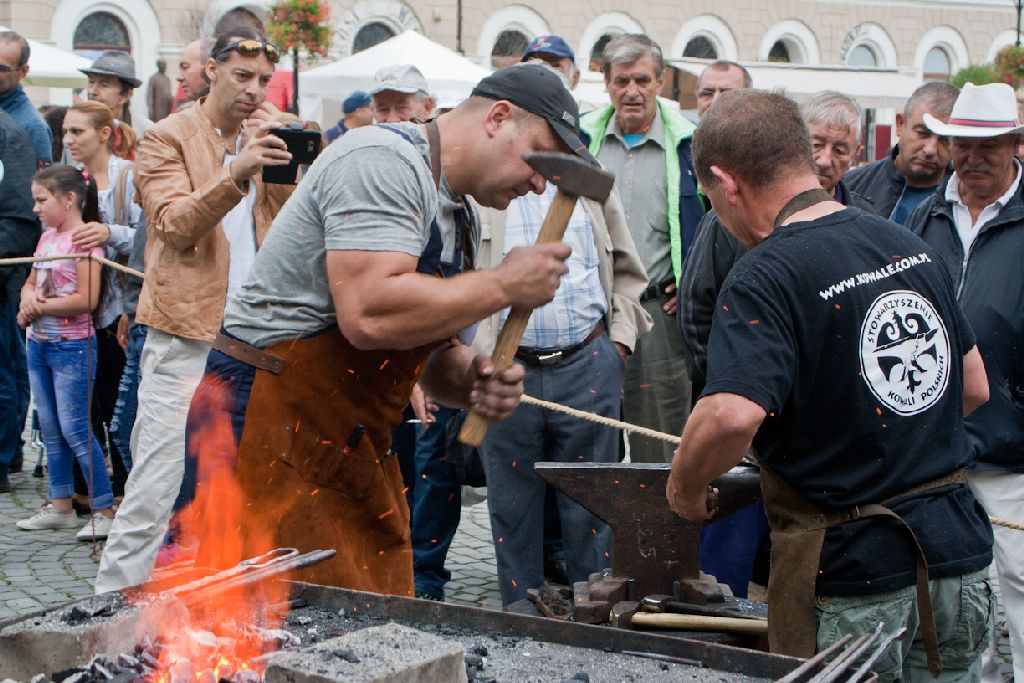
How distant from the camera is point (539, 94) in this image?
3.29 meters

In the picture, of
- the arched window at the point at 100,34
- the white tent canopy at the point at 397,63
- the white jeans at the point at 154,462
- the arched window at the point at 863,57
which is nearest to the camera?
the white jeans at the point at 154,462

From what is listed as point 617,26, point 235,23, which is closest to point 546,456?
point 235,23

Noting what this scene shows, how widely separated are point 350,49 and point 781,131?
2768 cm

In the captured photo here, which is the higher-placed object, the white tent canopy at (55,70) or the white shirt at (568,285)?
the white tent canopy at (55,70)

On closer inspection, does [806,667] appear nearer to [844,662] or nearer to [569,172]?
[844,662]

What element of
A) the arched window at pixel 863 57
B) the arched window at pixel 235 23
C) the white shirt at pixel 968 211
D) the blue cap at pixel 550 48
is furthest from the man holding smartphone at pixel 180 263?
the arched window at pixel 863 57

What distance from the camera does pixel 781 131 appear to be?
317cm

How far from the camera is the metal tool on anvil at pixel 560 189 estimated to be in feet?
10.7

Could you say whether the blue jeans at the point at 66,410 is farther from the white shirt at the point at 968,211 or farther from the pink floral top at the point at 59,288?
the white shirt at the point at 968,211

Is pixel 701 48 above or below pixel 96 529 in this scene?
above

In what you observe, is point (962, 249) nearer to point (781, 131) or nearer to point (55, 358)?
point (781, 131)

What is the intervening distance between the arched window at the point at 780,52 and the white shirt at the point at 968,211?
3169 cm

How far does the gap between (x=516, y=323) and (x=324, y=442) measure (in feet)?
1.92

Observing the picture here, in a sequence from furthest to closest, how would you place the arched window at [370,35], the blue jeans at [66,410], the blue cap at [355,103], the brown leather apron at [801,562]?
the arched window at [370,35]
the blue cap at [355,103]
the blue jeans at [66,410]
the brown leather apron at [801,562]
